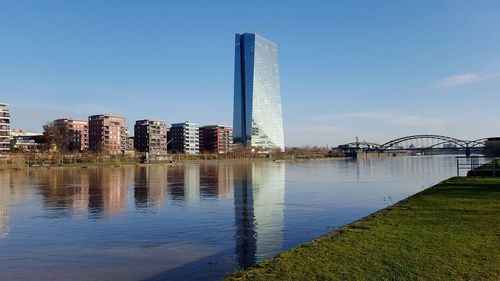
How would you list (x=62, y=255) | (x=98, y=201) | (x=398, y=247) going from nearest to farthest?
(x=398, y=247), (x=62, y=255), (x=98, y=201)

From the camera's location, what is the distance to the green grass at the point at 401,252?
8.45 metres

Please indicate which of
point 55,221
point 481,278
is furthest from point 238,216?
point 481,278

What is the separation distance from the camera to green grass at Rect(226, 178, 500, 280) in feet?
27.7

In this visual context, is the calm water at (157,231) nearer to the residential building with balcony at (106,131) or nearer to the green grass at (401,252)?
the green grass at (401,252)

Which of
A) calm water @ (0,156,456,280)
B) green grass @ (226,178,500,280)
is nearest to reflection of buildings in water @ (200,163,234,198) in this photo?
calm water @ (0,156,456,280)

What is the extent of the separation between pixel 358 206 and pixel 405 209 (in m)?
5.51

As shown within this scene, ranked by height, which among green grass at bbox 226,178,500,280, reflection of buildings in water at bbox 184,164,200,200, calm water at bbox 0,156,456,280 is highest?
green grass at bbox 226,178,500,280

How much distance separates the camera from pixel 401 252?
33.3ft

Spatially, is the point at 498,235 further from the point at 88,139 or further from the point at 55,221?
the point at 88,139

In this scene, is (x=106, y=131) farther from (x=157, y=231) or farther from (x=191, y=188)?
(x=157, y=231)

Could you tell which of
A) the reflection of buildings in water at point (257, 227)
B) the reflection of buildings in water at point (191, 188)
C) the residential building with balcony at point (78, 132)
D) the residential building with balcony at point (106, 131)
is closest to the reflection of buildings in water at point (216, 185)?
the reflection of buildings in water at point (191, 188)

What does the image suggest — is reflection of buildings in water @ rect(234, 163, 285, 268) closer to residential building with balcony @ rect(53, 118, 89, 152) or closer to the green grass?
the green grass

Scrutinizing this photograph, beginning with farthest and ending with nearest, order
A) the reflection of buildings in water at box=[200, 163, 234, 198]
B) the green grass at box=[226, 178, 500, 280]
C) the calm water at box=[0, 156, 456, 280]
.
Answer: the reflection of buildings in water at box=[200, 163, 234, 198] < the calm water at box=[0, 156, 456, 280] < the green grass at box=[226, 178, 500, 280]

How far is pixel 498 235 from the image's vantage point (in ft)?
38.2
